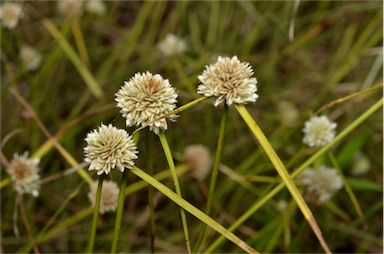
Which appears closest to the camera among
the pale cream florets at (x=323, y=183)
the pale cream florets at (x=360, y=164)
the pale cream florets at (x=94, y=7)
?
the pale cream florets at (x=323, y=183)

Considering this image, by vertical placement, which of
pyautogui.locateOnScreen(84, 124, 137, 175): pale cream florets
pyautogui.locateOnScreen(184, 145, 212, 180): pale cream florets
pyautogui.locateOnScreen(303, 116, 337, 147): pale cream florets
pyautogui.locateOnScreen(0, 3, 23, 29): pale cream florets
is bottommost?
pyautogui.locateOnScreen(84, 124, 137, 175): pale cream florets

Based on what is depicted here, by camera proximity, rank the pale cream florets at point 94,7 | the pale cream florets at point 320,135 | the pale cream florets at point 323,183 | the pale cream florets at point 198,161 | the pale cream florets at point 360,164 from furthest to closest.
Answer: the pale cream florets at point 94,7 < the pale cream florets at point 360,164 < the pale cream florets at point 198,161 < the pale cream florets at point 323,183 < the pale cream florets at point 320,135

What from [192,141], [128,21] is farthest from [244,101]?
[128,21]

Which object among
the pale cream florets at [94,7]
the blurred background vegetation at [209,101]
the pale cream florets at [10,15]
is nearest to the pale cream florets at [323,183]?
the blurred background vegetation at [209,101]

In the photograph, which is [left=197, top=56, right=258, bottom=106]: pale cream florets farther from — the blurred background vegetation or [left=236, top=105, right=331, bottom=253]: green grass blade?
the blurred background vegetation

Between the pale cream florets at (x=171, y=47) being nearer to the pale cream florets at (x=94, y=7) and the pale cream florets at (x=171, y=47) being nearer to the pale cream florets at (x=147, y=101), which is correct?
the pale cream florets at (x=94, y=7)

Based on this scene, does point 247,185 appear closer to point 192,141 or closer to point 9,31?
point 192,141

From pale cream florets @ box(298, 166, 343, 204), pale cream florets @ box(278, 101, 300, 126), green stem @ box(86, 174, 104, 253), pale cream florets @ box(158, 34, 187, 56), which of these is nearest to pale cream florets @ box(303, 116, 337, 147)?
pale cream florets @ box(298, 166, 343, 204)

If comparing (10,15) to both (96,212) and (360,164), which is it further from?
(360,164)
